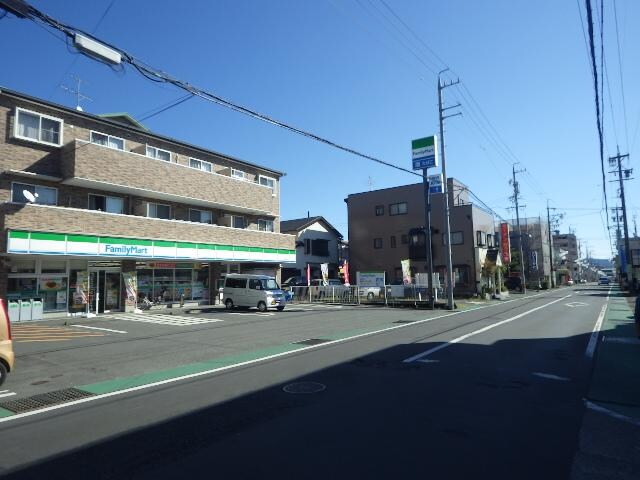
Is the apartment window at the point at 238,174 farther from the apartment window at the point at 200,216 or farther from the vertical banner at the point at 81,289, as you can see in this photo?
the vertical banner at the point at 81,289

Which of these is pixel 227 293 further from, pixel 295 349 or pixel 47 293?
pixel 295 349

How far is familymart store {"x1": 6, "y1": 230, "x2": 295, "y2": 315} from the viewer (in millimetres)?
18984

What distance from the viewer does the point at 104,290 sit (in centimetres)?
2231

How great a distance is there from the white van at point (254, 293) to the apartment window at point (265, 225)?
296 inches

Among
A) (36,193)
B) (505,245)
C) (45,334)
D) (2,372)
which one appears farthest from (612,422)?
(505,245)

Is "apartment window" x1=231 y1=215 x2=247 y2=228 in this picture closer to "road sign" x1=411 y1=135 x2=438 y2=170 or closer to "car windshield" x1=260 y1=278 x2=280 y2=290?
"car windshield" x1=260 y1=278 x2=280 y2=290

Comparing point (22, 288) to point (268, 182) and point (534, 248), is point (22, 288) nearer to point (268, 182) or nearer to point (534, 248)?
point (268, 182)

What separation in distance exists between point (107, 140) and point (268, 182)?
508 inches

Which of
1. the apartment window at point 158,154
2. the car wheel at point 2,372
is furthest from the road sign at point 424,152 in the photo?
the car wheel at point 2,372

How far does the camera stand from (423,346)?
1191cm

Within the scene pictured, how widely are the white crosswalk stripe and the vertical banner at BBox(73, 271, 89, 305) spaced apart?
1591mm

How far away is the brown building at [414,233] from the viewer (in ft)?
135

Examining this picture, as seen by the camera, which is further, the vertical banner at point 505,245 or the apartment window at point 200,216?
the vertical banner at point 505,245

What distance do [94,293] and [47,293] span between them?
220cm
